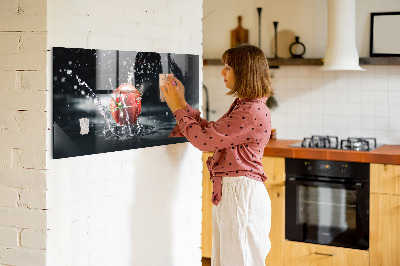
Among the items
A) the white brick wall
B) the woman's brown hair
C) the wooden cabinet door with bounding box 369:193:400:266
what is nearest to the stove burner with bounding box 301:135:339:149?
the wooden cabinet door with bounding box 369:193:400:266

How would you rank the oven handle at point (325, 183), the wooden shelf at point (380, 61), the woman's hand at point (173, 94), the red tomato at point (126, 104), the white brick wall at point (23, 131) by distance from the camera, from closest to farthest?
the white brick wall at point (23, 131), the red tomato at point (126, 104), the woman's hand at point (173, 94), the oven handle at point (325, 183), the wooden shelf at point (380, 61)

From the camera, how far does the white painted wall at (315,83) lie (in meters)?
4.64

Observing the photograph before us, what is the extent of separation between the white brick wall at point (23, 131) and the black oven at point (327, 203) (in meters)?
2.38

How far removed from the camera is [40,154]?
2283mm

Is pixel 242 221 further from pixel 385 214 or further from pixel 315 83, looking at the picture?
pixel 315 83

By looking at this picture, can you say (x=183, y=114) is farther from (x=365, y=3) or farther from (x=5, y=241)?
(x=365, y=3)

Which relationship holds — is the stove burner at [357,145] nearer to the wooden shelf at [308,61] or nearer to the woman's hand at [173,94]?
the wooden shelf at [308,61]

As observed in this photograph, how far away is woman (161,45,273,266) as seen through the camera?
8.78ft

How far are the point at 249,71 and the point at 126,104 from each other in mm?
576

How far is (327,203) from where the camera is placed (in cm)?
425

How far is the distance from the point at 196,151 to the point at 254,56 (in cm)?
71

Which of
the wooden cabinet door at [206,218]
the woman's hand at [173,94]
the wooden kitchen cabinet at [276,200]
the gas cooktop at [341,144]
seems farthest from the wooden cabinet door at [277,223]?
the woman's hand at [173,94]

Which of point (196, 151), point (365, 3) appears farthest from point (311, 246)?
point (365, 3)

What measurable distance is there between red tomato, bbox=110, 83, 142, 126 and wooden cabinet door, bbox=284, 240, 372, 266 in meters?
2.12
